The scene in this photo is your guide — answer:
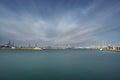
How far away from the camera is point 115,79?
68.2 ft

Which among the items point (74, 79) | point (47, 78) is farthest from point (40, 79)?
point (74, 79)

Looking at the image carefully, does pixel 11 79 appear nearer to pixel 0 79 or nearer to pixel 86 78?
pixel 0 79

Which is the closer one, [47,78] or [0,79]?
[0,79]

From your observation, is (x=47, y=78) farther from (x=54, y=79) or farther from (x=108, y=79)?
(x=108, y=79)

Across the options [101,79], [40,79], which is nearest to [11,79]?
[40,79]

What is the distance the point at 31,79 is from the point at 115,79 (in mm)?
12259

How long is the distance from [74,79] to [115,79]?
19.6ft

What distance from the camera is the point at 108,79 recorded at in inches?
827

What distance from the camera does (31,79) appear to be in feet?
68.0

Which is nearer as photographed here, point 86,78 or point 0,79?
Answer: point 0,79

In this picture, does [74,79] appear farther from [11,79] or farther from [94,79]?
[11,79]

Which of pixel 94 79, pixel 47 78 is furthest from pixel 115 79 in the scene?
pixel 47 78

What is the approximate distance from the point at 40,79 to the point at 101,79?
9.03 meters

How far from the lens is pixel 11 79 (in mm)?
20609
